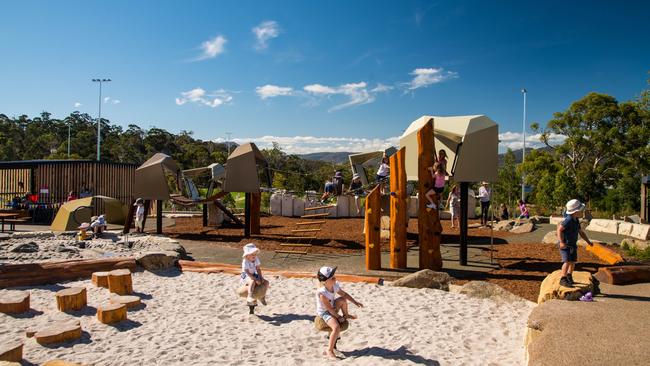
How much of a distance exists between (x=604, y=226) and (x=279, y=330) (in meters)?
14.4

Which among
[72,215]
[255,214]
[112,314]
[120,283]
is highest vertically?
[255,214]

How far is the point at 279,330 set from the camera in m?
5.89

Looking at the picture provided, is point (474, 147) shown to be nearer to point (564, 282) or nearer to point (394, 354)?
point (564, 282)

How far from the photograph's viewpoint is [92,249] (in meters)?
10.8

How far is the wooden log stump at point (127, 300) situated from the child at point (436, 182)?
591 cm

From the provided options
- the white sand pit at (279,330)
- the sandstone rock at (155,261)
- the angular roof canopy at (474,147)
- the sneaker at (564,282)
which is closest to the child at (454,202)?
the angular roof canopy at (474,147)

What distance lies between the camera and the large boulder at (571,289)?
6094mm

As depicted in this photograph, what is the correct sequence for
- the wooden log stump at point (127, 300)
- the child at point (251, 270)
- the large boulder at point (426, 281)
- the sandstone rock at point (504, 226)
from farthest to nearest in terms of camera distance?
1. the sandstone rock at point (504, 226)
2. the large boulder at point (426, 281)
3. the wooden log stump at point (127, 300)
4. the child at point (251, 270)

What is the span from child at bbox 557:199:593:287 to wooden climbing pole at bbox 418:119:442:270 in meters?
2.81

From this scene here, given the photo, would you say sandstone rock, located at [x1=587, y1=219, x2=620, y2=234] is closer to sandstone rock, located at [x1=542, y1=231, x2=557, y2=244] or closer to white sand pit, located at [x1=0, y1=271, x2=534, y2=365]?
sandstone rock, located at [x1=542, y1=231, x2=557, y2=244]

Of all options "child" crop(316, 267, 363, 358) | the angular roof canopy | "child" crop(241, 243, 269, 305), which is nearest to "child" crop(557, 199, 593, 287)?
the angular roof canopy

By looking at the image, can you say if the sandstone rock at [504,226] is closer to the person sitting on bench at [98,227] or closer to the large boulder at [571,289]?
the large boulder at [571,289]

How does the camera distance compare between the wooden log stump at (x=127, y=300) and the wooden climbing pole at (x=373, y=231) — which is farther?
the wooden climbing pole at (x=373, y=231)

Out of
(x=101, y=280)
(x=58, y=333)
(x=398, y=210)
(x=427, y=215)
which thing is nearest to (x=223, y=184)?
(x=101, y=280)
